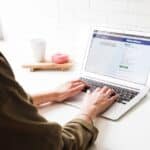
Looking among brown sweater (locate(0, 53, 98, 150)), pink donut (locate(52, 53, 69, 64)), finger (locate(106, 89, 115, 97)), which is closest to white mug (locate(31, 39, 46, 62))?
pink donut (locate(52, 53, 69, 64))

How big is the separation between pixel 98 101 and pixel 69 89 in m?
0.17

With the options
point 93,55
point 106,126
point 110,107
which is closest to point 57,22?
point 93,55

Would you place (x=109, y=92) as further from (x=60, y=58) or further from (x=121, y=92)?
(x=60, y=58)

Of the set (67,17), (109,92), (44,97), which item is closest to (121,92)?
(109,92)

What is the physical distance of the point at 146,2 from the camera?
3.95ft

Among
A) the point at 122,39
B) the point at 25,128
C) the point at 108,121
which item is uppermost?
the point at 122,39

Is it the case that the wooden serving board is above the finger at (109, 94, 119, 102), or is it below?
above

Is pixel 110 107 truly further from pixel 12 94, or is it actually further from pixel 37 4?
pixel 37 4

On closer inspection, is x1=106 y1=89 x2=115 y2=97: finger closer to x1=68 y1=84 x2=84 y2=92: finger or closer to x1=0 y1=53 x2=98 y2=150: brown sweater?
x1=68 y1=84 x2=84 y2=92: finger

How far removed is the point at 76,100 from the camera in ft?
3.67

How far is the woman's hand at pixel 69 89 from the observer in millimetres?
1123

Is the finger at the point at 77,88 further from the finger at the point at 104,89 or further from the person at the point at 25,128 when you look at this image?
the person at the point at 25,128

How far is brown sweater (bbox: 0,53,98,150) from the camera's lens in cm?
63

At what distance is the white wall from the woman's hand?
0.29 m
